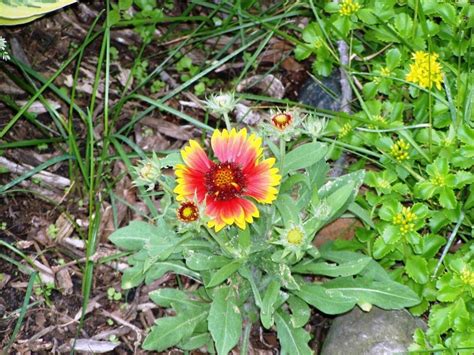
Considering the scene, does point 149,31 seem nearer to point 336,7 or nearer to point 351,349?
point 336,7

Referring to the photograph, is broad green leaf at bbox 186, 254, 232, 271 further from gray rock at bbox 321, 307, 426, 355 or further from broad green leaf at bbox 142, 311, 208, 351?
gray rock at bbox 321, 307, 426, 355

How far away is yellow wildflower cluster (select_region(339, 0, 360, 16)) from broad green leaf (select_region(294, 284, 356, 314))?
983 millimetres

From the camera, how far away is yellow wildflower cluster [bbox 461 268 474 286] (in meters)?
2.21

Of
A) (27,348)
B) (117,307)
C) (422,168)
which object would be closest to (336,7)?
(422,168)

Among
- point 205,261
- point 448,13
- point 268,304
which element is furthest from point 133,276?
point 448,13

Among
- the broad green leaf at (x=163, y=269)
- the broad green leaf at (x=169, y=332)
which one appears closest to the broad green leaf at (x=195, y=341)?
the broad green leaf at (x=169, y=332)

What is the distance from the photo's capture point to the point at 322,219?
203 centimetres

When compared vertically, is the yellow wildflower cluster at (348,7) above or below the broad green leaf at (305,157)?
above

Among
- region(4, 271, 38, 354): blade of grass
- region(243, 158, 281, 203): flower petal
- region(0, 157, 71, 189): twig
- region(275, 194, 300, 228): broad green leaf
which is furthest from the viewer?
region(0, 157, 71, 189): twig

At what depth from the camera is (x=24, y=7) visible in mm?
2707

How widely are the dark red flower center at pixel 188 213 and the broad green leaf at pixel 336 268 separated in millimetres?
562

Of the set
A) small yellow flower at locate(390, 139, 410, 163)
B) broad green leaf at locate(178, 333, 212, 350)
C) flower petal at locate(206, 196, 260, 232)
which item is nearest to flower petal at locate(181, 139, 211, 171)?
flower petal at locate(206, 196, 260, 232)

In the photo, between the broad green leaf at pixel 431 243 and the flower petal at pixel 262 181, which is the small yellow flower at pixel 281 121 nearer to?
the flower petal at pixel 262 181

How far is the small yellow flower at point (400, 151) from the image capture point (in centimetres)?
247
